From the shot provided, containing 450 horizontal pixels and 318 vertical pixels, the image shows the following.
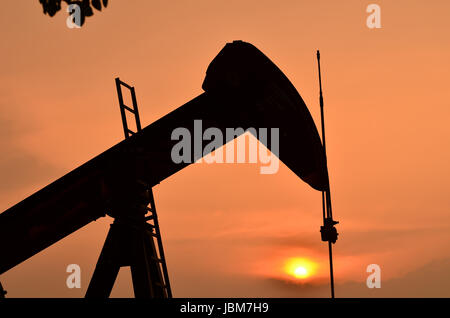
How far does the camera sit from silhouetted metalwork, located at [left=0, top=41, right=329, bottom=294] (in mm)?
11195

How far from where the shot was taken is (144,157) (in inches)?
446

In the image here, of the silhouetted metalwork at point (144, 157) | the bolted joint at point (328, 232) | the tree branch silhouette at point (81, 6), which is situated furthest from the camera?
the bolted joint at point (328, 232)

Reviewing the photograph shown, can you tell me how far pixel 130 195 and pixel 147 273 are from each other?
1.33 m

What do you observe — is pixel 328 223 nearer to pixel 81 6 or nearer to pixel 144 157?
pixel 144 157

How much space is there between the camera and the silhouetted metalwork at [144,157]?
11.2m

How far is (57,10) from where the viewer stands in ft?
21.6

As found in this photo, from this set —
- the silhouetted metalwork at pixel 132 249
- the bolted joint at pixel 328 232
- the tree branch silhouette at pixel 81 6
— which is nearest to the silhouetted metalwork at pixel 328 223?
the bolted joint at pixel 328 232

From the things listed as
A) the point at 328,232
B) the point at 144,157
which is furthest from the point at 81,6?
the point at 328,232

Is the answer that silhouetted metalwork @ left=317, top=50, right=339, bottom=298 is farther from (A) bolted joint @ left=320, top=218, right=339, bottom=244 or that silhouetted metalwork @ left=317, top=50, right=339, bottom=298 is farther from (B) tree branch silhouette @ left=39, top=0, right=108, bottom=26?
(B) tree branch silhouette @ left=39, top=0, right=108, bottom=26

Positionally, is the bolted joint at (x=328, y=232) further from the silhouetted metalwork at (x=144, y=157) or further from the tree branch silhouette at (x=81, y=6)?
the tree branch silhouette at (x=81, y=6)

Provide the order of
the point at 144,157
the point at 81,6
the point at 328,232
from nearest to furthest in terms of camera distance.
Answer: the point at 81,6, the point at 144,157, the point at 328,232
